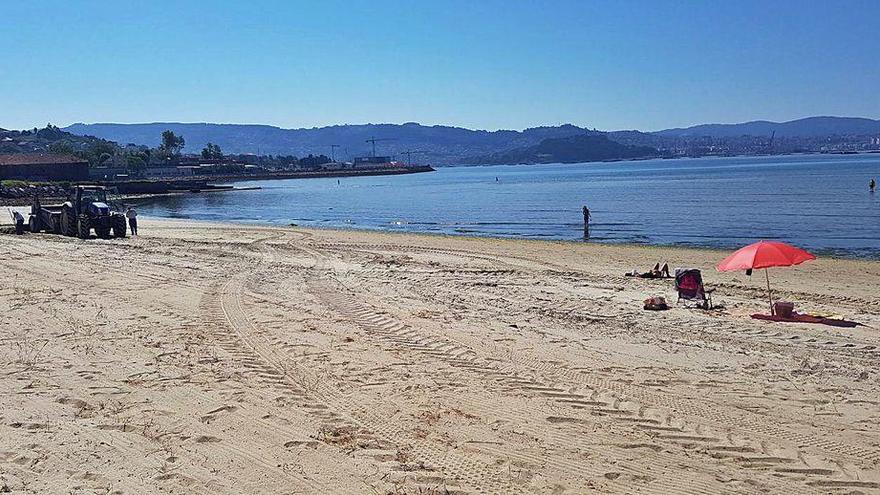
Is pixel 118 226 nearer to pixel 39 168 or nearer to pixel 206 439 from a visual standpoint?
pixel 206 439

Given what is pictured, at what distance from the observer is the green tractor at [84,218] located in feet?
90.0

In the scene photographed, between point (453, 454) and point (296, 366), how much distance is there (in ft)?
9.89

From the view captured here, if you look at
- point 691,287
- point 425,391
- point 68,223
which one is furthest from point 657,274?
point 68,223

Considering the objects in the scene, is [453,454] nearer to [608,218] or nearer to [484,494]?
[484,494]

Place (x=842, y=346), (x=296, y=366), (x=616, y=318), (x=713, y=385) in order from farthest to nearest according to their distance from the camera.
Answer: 1. (x=616, y=318)
2. (x=842, y=346)
3. (x=296, y=366)
4. (x=713, y=385)

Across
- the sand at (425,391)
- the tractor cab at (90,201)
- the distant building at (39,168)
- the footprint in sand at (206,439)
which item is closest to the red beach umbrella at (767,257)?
the sand at (425,391)

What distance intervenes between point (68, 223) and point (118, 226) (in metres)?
1.83

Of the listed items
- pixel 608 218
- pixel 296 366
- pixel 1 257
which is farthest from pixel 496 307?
pixel 608 218

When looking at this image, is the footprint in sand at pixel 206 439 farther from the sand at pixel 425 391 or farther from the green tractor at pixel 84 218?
the green tractor at pixel 84 218

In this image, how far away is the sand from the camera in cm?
546

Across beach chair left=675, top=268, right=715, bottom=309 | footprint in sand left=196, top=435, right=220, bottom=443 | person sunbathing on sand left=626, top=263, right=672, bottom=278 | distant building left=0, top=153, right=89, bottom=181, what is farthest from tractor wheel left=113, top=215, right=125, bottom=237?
distant building left=0, top=153, right=89, bottom=181

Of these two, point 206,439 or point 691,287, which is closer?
point 206,439

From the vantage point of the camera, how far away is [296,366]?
27.1ft

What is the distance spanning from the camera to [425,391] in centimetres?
740
